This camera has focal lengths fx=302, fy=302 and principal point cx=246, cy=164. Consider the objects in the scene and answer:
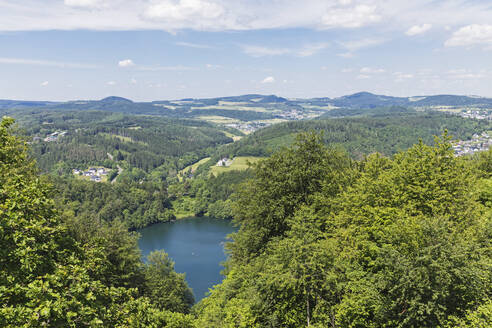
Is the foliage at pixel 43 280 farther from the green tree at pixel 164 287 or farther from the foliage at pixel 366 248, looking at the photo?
the green tree at pixel 164 287

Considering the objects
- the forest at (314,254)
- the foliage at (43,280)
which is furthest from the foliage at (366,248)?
the foliage at (43,280)

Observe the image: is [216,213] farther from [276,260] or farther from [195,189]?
[276,260]

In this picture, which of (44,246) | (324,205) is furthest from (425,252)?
(44,246)

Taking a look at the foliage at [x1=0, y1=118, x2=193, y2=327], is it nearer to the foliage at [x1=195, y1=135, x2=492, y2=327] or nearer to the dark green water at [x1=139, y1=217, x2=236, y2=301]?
the foliage at [x1=195, y1=135, x2=492, y2=327]

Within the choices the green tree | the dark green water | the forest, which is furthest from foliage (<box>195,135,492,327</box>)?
the dark green water

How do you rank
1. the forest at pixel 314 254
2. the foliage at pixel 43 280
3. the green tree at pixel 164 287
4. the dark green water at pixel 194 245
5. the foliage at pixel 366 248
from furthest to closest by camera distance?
1. the dark green water at pixel 194 245
2. the green tree at pixel 164 287
3. the foliage at pixel 366 248
4. the forest at pixel 314 254
5. the foliage at pixel 43 280

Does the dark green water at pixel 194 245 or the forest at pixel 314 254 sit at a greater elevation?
the forest at pixel 314 254
